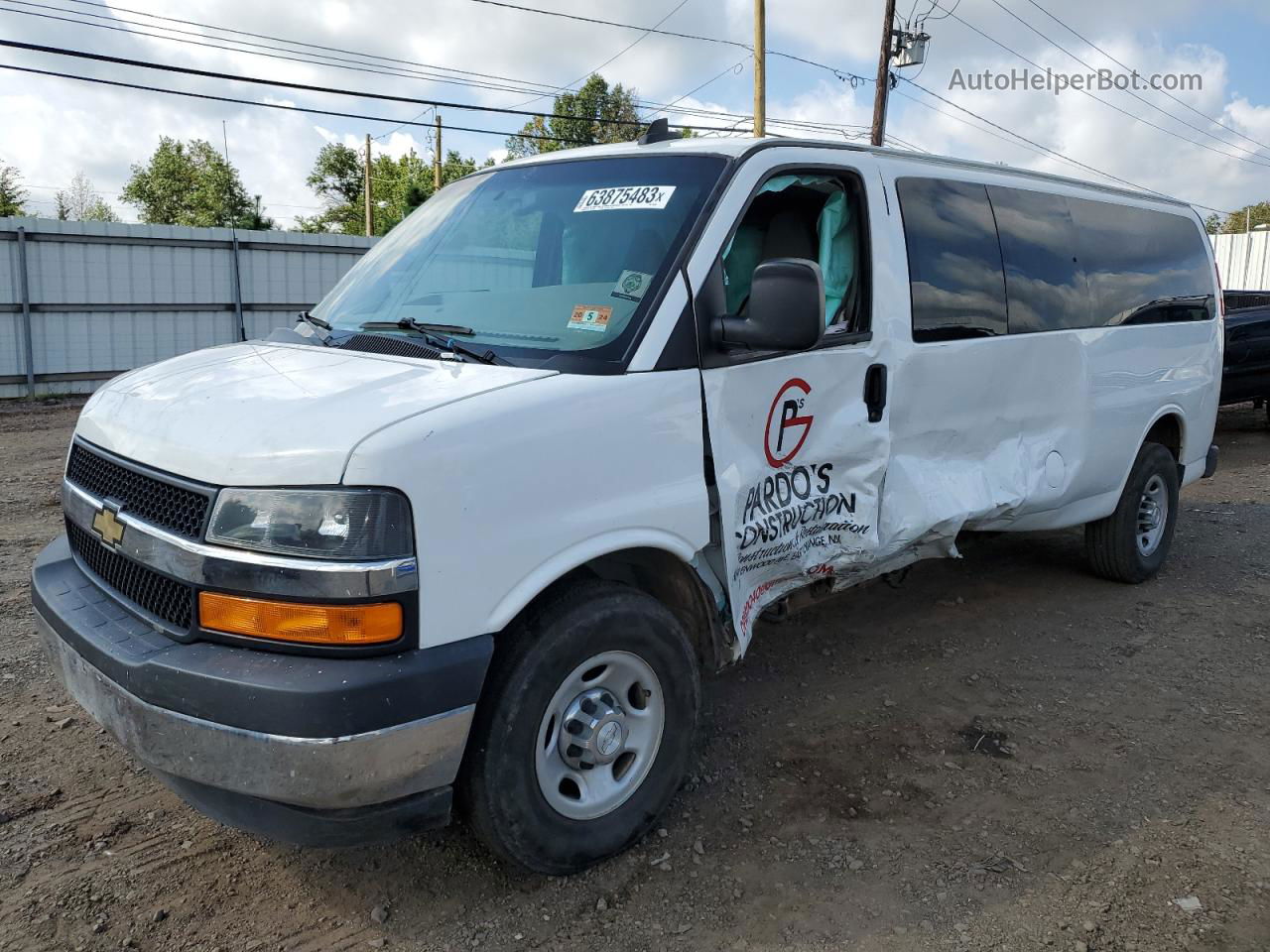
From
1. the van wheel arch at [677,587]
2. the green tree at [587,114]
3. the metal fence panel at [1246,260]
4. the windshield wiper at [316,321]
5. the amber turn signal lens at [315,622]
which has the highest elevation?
the green tree at [587,114]

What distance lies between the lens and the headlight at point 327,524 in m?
2.41

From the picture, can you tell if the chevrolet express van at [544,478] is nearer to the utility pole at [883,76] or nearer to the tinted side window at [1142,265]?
the tinted side window at [1142,265]

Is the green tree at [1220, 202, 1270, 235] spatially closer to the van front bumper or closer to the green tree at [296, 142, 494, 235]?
the green tree at [296, 142, 494, 235]

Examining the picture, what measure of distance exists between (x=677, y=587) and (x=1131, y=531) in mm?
3787

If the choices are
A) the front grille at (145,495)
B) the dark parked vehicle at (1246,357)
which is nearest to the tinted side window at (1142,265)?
the front grille at (145,495)

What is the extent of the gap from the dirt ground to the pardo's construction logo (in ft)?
3.93

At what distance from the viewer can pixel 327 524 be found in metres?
2.42

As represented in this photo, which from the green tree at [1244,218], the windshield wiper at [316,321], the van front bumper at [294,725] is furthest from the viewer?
the green tree at [1244,218]

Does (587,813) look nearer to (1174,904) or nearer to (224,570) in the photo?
(224,570)

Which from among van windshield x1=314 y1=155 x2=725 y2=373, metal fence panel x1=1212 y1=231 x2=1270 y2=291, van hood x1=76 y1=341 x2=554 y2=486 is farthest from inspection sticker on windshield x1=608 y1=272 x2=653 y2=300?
metal fence panel x1=1212 y1=231 x2=1270 y2=291

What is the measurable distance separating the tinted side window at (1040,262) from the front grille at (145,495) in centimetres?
360

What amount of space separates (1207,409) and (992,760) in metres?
3.81

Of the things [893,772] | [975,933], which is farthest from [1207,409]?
[975,933]

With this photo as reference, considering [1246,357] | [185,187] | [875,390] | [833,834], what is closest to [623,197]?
[875,390]
